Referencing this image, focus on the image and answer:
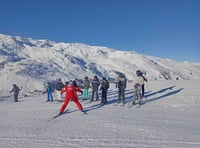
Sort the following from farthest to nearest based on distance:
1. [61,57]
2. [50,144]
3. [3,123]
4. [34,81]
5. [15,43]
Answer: [15,43]
[61,57]
[34,81]
[3,123]
[50,144]

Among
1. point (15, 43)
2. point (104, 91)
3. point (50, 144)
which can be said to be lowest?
point (50, 144)

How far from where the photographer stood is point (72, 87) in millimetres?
13414

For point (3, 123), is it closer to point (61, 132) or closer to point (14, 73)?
point (61, 132)

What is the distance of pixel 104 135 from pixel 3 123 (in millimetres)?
4773

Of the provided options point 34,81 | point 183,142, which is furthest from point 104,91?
point 34,81

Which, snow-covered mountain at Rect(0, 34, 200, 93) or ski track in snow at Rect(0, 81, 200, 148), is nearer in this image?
ski track in snow at Rect(0, 81, 200, 148)

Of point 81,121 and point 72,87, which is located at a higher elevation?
point 72,87

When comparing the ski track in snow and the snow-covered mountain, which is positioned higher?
the snow-covered mountain

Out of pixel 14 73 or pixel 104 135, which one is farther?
pixel 14 73

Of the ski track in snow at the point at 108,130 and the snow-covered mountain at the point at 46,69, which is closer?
the ski track in snow at the point at 108,130

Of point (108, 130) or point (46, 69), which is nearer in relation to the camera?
point (108, 130)

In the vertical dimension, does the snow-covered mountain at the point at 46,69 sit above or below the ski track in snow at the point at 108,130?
above

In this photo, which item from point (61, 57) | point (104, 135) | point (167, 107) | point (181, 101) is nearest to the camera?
point (104, 135)

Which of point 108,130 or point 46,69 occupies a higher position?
point 46,69
